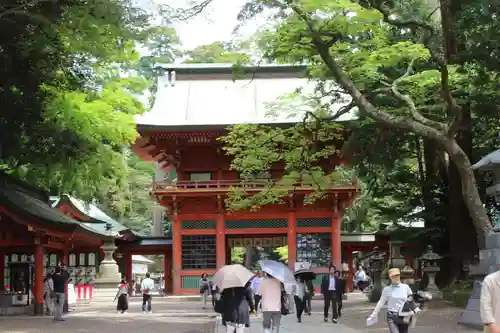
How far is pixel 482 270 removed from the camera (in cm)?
1429

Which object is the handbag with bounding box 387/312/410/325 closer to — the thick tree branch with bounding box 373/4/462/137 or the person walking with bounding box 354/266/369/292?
the thick tree branch with bounding box 373/4/462/137

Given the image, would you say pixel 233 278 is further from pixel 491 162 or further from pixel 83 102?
pixel 83 102

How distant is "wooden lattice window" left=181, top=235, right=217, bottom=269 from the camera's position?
32.8 m

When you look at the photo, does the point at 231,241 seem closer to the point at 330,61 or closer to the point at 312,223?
the point at 312,223

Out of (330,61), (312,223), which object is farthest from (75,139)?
(312,223)

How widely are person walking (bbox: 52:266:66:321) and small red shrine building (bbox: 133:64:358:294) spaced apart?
11.6 m

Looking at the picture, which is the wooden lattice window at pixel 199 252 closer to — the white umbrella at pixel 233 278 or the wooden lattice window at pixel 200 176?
the wooden lattice window at pixel 200 176

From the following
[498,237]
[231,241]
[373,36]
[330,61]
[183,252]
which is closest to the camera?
[498,237]

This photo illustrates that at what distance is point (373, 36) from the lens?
718 inches

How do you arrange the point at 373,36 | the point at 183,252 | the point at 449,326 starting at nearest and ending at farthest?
the point at 449,326 < the point at 373,36 < the point at 183,252

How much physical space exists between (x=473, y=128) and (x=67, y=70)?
1377cm

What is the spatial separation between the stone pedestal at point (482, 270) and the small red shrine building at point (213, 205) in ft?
55.4

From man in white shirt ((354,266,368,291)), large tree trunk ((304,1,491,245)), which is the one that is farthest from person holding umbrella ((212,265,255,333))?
man in white shirt ((354,266,368,291))

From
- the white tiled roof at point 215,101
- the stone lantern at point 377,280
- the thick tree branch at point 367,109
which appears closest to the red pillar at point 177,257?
the white tiled roof at point 215,101
